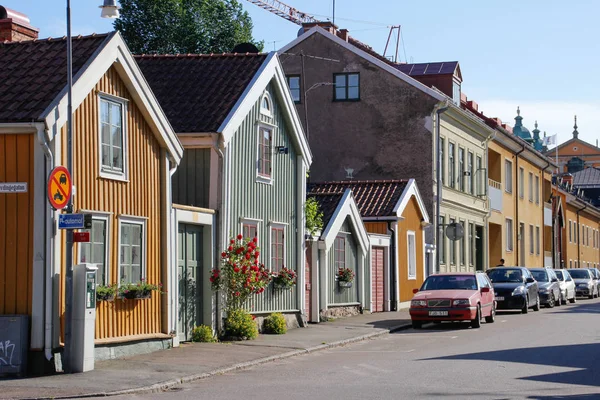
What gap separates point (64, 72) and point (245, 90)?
21.7 feet

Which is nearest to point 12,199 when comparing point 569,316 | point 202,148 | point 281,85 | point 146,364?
point 146,364

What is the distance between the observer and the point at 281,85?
25.3m

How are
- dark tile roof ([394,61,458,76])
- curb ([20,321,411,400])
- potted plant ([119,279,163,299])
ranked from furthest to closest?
dark tile roof ([394,61,458,76])
potted plant ([119,279,163,299])
curb ([20,321,411,400])

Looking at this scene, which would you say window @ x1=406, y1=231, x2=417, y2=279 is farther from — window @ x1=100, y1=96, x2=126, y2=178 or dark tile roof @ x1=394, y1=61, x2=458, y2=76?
window @ x1=100, y1=96, x2=126, y2=178

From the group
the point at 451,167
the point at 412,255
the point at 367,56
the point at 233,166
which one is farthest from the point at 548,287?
the point at 233,166

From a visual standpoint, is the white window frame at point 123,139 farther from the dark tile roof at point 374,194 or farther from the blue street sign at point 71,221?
the dark tile roof at point 374,194

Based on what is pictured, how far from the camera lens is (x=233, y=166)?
2289 cm

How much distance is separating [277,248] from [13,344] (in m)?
10.4

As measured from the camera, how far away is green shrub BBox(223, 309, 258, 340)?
882 inches

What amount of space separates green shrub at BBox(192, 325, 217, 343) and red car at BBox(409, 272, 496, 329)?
7.53 meters

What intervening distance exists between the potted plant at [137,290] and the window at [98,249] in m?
0.43

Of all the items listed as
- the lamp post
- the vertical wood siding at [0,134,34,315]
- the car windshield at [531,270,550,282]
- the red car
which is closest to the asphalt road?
the red car

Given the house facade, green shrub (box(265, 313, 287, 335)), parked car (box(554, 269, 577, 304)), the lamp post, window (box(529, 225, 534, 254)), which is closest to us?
the lamp post

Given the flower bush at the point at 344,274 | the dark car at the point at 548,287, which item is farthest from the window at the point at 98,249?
the dark car at the point at 548,287
